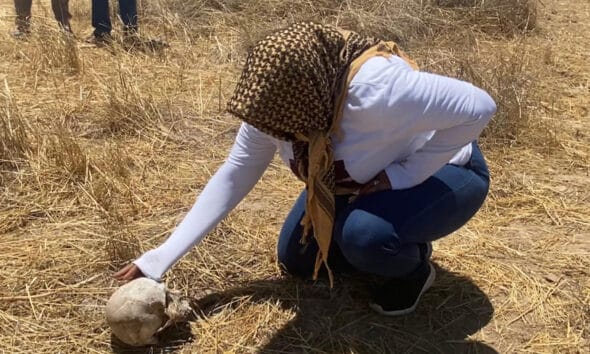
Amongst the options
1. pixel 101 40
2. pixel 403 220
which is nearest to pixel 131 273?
pixel 403 220

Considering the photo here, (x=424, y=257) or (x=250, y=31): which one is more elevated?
(x=424, y=257)

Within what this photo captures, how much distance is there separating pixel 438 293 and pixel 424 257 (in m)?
0.18

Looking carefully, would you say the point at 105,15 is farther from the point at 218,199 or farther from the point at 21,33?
the point at 218,199

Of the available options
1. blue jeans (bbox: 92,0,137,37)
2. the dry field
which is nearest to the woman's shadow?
the dry field

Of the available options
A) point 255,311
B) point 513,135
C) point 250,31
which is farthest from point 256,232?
point 250,31

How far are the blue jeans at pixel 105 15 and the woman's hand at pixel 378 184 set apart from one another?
311cm

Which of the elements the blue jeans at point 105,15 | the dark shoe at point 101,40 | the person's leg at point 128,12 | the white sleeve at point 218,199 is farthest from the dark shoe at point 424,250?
the person's leg at point 128,12

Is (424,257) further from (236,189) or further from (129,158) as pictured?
(129,158)

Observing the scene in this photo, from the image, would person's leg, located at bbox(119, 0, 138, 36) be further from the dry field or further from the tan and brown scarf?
the tan and brown scarf

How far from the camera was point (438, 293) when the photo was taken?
8.28 ft

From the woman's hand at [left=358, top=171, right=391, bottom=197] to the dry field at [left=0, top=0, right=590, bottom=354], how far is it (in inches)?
16.1

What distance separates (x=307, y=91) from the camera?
1.98 metres

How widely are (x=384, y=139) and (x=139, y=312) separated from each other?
2.68 feet

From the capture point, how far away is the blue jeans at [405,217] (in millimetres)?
2219
